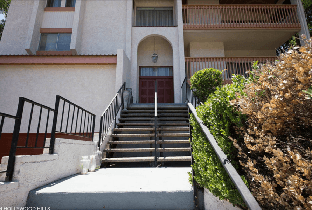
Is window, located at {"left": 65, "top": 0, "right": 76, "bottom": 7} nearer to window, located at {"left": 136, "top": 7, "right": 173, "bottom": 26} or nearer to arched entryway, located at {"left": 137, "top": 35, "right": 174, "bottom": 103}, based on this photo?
window, located at {"left": 136, "top": 7, "right": 173, "bottom": 26}

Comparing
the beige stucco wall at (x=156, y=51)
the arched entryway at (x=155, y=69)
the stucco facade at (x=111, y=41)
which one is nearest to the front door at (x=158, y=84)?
the arched entryway at (x=155, y=69)

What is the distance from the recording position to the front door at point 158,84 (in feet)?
35.6

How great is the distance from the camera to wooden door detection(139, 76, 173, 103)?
426 inches

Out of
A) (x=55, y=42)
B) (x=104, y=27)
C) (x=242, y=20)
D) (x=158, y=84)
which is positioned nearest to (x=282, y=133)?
(x=158, y=84)

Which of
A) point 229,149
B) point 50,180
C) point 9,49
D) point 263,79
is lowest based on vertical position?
point 50,180

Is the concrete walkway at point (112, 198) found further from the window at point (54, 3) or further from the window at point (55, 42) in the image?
the window at point (54, 3)

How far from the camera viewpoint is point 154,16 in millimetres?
12000

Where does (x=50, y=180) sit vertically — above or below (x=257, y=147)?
below

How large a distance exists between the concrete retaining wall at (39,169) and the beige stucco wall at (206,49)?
9383 millimetres

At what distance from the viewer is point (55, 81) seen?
8.66 metres

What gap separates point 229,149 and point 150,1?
12.7 metres

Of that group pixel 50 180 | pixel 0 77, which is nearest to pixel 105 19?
pixel 0 77

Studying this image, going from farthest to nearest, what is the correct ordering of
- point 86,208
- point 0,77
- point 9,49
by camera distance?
point 9,49 < point 0,77 < point 86,208

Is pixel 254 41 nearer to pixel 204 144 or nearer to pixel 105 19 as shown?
pixel 105 19
